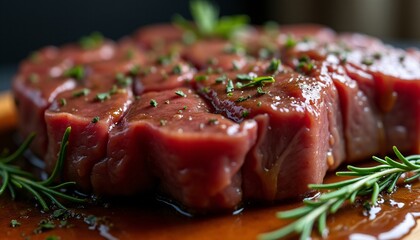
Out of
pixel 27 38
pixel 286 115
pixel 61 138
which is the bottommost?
pixel 27 38

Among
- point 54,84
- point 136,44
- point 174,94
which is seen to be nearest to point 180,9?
point 136,44

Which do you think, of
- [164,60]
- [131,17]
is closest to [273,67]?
[164,60]

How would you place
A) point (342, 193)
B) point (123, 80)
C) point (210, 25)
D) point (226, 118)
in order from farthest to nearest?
point (210, 25)
point (123, 80)
point (226, 118)
point (342, 193)

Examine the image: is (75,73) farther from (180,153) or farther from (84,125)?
(180,153)

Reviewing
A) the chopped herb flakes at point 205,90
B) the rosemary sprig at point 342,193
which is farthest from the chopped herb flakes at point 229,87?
the rosemary sprig at point 342,193

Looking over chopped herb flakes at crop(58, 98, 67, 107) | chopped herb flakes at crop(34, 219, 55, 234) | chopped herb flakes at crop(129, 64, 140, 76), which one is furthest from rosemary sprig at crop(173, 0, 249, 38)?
chopped herb flakes at crop(34, 219, 55, 234)

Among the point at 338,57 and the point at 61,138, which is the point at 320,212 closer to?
the point at 338,57
